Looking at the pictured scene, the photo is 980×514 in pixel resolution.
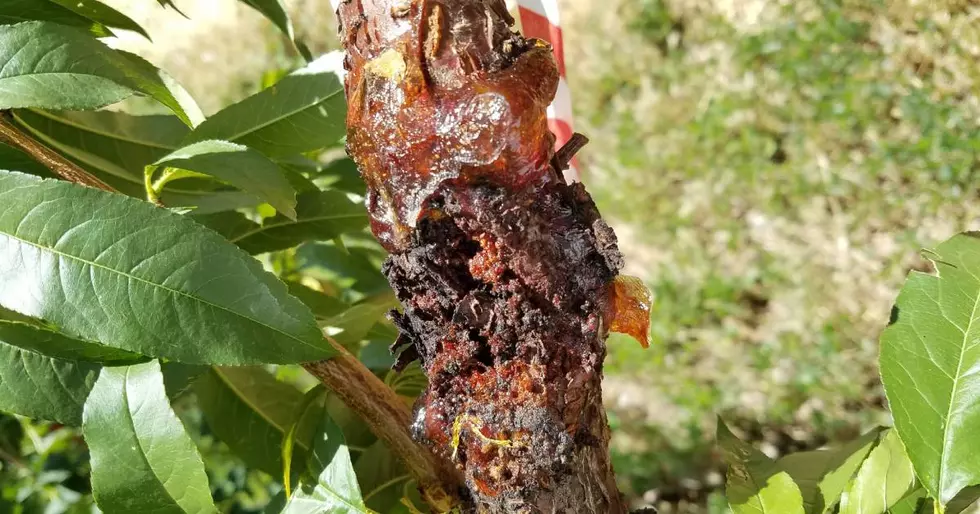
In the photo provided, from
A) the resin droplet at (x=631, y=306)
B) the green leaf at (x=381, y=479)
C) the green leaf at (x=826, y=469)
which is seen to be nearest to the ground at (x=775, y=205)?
the green leaf at (x=826, y=469)

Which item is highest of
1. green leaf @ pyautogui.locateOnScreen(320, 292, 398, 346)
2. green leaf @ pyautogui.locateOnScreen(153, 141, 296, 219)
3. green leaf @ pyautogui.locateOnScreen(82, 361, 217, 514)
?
green leaf @ pyautogui.locateOnScreen(153, 141, 296, 219)

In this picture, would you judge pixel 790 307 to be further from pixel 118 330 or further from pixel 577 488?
pixel 118 330

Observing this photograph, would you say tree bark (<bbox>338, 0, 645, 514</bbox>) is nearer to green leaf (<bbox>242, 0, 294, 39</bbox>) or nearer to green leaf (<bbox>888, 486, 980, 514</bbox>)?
green leaf (<bbox>888, 486, 980, 514</bbox>)

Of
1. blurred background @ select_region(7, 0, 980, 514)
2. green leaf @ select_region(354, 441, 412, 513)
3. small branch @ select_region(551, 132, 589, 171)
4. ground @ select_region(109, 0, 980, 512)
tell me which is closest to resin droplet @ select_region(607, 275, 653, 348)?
small branch @ select_region(551, 132, 589, 171)

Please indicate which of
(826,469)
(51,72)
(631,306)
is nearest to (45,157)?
(51,72)

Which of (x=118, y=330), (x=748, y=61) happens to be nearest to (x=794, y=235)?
(x=748, y=61)

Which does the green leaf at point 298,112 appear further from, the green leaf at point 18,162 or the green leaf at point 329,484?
the green leaf at point 329,484
